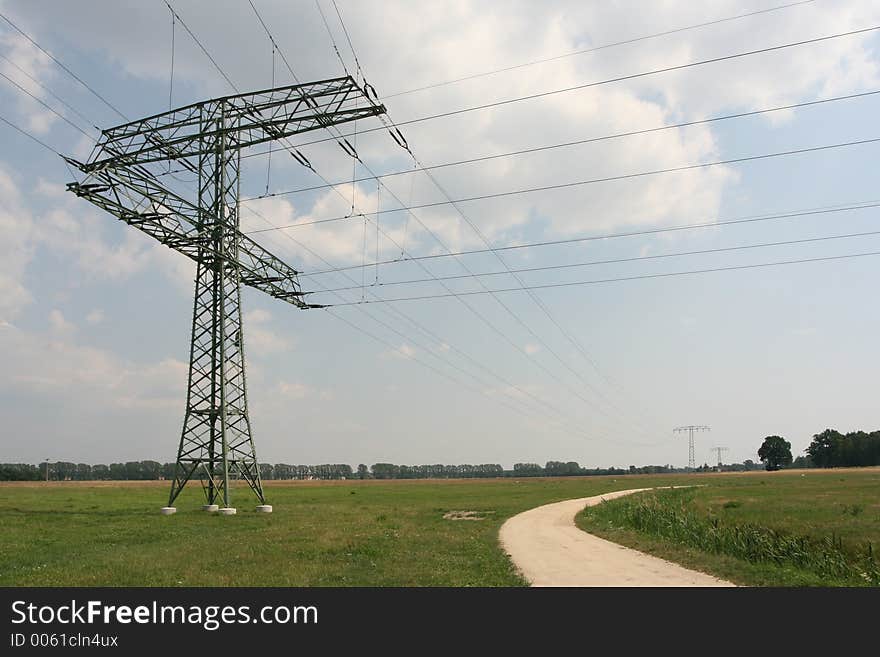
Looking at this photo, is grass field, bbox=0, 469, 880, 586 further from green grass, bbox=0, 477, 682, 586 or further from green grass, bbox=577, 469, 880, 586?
green grass, bbox=577, 469, 880, 586

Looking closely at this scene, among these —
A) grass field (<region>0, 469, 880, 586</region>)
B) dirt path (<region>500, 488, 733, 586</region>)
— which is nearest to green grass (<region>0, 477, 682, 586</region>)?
grass field (<region>0, 469, 880, 586</region>)

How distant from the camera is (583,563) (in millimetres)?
22188

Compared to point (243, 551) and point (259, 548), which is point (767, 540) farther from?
point (243, 551)

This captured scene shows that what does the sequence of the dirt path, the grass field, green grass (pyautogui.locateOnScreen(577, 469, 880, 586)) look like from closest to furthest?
the dirt path, the grass field, green grass (pyautogui.locateOnScreen(577, 469, 880, 586))

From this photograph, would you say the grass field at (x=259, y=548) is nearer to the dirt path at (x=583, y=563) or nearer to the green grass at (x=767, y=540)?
the green grass at (x=767, y=540)

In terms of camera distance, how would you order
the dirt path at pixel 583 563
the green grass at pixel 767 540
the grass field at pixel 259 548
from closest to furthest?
the dirt path at pixel 583 563 < the grass field at pixel 259 548 < the green grass at pixel 767 540

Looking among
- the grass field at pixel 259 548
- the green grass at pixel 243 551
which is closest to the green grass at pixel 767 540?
the grass field at pixel 259 548

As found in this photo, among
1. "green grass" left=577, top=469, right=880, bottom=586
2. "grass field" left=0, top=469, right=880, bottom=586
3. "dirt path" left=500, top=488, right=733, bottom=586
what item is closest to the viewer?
"dirt path" left=500, top=488, right=733, bottom=586

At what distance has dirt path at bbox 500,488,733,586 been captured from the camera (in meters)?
18.5

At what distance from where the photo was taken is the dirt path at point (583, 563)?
18.5 m

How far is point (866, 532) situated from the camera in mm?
35625
